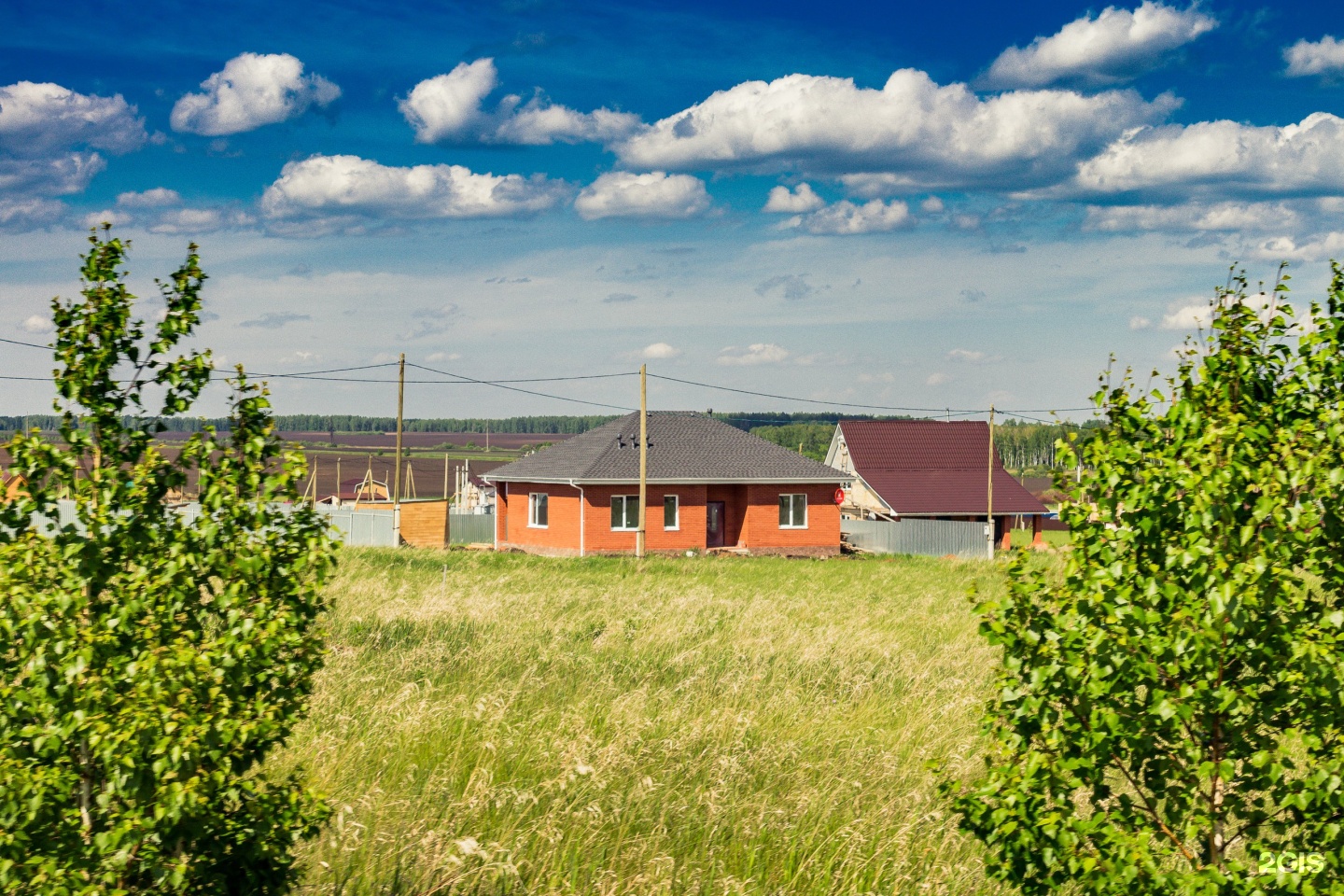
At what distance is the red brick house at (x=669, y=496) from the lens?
122ft

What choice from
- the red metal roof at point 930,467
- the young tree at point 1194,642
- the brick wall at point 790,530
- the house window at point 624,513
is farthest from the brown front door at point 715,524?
the young tree at point 1194,642

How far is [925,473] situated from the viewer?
51.5m

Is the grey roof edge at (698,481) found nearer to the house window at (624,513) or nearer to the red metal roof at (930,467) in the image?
the house window at (624,513)

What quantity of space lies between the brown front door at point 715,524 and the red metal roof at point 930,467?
1151cm

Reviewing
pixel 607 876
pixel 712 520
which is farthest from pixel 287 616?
pixel 712 520

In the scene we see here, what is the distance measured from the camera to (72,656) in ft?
11.6

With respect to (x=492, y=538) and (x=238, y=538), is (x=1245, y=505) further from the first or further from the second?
(x=492, y=538)

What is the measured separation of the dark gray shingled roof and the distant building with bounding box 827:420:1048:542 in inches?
372

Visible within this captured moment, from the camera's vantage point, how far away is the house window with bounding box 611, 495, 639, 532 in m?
37.4

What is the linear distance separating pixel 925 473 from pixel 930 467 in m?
0.64

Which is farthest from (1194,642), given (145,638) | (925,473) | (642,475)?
(925,473)

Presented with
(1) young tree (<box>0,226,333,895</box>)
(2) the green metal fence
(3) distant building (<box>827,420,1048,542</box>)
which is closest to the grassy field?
(1) young tree (<box>0,226,333,895</box>)

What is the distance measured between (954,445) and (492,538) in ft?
78.5

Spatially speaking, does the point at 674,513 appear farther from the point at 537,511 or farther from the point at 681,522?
the point at 537,511
